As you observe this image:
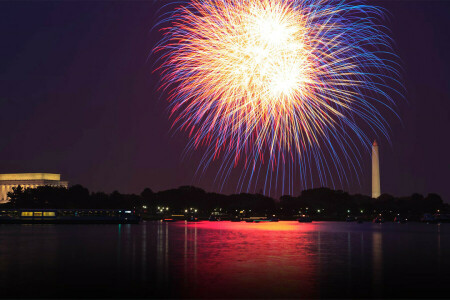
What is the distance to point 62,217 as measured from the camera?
186 m

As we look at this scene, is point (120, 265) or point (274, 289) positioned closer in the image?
point (274, 289)

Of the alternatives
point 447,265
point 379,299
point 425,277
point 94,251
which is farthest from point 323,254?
point 379,299

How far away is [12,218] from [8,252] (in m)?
132

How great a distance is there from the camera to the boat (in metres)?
181

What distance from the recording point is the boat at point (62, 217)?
18138 centimetres

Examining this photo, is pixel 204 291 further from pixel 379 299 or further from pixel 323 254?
pixel 323 254

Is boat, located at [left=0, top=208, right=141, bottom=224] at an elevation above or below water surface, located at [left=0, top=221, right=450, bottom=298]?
below

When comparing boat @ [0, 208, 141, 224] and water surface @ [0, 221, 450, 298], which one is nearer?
water surface @ [0, 221, 450, 298]

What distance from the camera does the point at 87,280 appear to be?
35.8 meters

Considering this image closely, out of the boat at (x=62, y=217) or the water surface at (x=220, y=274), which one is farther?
the boat at (x=62, y=217)

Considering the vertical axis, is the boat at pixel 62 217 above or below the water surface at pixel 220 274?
below

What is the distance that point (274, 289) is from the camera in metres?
32.2

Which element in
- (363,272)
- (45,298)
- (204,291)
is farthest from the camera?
(363,272)

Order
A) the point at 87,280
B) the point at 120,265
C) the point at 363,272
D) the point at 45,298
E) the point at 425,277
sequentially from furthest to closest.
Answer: the point at 120,265, the point at 363,272, the point at 425,277, the point at 87,280, the point at 45,298
